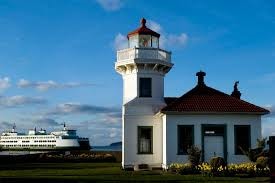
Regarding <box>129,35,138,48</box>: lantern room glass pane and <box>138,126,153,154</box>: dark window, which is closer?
<box>138,126,153,154</box>: dark window

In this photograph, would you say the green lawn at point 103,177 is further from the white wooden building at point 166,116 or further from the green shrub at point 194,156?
the white wooden building at point 166,116

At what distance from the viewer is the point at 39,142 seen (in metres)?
102

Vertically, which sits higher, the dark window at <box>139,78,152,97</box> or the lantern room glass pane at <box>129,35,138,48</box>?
the lantern room glass pane at <box>129,35,138,48</box>

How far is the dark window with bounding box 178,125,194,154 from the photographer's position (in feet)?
90.3

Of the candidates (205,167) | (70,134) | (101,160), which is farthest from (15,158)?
(70,134)

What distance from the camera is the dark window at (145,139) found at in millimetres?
29062

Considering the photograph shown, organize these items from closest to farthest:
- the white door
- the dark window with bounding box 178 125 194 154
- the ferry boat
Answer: the dark window with bounding box 178 125 194 154
the white door
the ferry boat

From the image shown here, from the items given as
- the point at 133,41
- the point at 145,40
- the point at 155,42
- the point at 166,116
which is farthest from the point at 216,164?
the point at 133,41

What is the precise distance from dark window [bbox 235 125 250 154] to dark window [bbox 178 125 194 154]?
274cm

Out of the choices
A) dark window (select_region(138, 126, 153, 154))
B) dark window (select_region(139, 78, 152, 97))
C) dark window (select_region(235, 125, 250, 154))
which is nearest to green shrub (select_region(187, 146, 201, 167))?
dark window (select_region(235, 125, 250, 154))

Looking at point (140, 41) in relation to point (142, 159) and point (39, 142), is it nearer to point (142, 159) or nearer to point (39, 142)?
point (142, 159)

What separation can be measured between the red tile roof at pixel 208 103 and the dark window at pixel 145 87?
1.84 meters

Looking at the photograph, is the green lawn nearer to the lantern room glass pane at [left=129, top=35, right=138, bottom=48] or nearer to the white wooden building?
the white wooden building

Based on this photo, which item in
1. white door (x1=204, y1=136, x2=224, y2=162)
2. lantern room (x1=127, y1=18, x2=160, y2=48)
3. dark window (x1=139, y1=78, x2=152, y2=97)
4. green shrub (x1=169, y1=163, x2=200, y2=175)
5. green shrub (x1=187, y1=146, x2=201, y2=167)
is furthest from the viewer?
lantern room (x1=127, y1=18, x2=160, y2=48)
